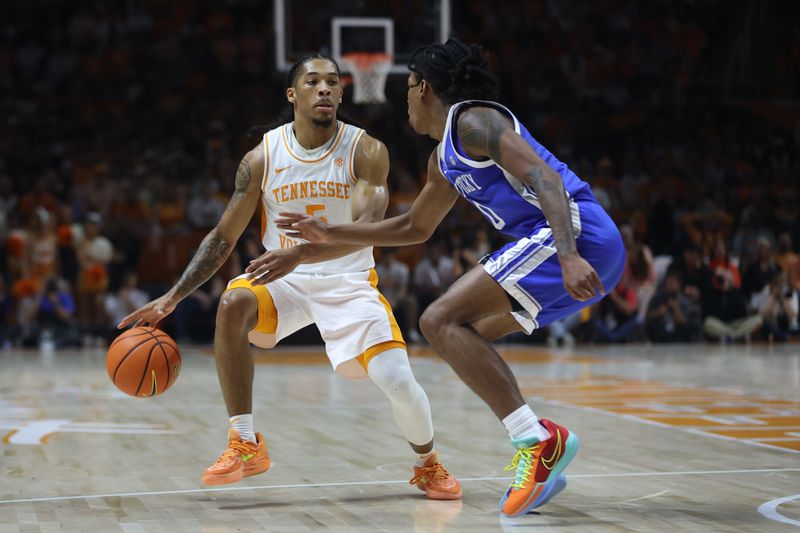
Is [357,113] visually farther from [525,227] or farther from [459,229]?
[525,227]

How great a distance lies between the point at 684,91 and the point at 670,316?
19.8 feet

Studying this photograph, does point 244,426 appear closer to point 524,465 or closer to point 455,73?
point 524,465

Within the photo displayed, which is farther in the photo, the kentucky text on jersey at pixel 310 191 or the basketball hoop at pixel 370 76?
the basketball hoop at pixel 370 76

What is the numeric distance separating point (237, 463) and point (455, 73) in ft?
6.09

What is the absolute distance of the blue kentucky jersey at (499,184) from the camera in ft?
14.3

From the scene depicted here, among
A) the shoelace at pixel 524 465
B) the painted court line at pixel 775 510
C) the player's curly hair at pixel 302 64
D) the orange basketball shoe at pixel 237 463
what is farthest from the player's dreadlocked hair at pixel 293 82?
the painted court line at pixel 775 510

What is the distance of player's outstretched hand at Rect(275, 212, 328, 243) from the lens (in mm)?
4480

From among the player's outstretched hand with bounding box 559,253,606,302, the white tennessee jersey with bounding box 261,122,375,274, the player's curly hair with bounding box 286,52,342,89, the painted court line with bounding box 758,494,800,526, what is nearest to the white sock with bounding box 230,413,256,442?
the white tennessee jersey with bounding box 261,122,375,274

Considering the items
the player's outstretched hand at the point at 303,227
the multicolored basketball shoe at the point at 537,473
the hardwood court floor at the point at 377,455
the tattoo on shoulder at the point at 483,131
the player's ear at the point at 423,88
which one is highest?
the player's ear at the point at 423,88

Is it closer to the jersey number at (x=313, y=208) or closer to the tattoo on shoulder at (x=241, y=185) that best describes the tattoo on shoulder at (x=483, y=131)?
the jersey number at (x=313, y=208)

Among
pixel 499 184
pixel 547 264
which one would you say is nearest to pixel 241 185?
pixel 499 184

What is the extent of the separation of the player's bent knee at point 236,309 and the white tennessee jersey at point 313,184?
339 millimetres

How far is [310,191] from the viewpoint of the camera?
5.19 metres

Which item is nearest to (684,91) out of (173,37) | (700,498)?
(173,37)
